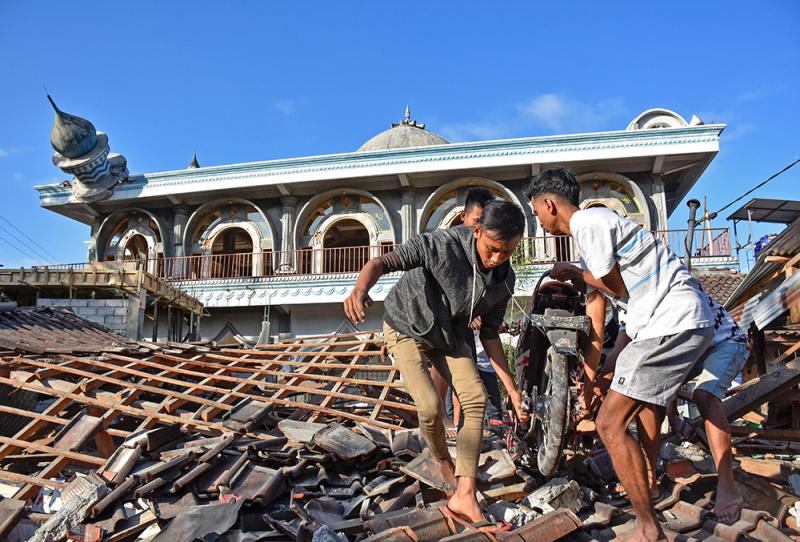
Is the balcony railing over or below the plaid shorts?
over

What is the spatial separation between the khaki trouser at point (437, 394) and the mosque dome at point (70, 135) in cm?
1742

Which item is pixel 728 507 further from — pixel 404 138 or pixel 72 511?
pixel 404 138

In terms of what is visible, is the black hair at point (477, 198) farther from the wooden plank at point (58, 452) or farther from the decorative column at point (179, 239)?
the decorative column at point (179, 239)

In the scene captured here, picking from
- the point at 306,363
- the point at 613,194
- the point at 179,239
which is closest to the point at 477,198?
the point at 306,363

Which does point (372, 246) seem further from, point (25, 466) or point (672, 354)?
point (672, 354)

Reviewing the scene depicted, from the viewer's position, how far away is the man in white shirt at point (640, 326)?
2.44m

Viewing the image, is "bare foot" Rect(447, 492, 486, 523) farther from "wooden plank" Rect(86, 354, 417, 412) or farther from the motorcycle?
"wooden plank" Rect(86, 354, 417, 412)

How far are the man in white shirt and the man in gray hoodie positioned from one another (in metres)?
0.42

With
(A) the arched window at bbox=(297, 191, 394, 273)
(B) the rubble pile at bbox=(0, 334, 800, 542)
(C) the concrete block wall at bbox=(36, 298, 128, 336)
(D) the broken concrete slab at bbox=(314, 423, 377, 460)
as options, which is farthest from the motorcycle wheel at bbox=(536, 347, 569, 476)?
(A) the arched window at bbox=(297, 191, 394, 273)

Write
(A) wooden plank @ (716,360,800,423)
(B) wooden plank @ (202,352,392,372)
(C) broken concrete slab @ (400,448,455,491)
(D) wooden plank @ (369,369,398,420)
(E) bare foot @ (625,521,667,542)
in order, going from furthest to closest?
(B) wooden plank @ (202,352,392,372) < (D) wooden plank @ (369,369,398,420) < (A) wooden plank @ (716,360,800,423) < (C) broken concrete slab @ (400,448,455,491) < (E) bare foot @ (625,521,667,542)

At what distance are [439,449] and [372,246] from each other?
1328cm

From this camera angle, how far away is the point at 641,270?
255cm

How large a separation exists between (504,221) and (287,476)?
1895 millimetres

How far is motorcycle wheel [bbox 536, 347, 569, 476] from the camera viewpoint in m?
2.70
